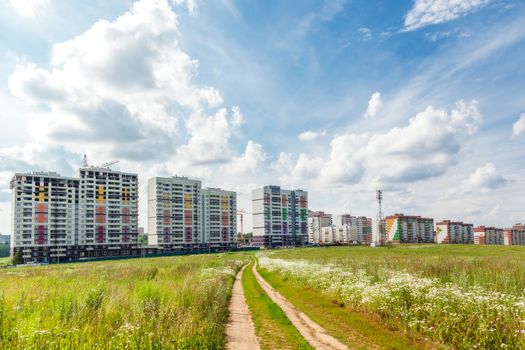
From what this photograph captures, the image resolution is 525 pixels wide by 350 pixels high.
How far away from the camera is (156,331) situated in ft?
32.4

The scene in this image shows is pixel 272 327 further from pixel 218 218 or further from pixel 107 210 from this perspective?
pixel 218 218

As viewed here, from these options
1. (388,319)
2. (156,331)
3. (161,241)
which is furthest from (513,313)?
(161,241)

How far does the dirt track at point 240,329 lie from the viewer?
11.5m

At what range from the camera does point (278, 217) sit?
17575cm

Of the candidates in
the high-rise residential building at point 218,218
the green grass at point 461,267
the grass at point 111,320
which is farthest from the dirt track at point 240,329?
the high-rise residential building at point 218,218

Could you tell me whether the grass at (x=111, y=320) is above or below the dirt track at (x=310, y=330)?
above

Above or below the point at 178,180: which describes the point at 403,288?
below

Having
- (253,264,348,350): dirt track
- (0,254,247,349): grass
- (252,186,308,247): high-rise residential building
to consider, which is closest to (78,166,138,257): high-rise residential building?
(252,186,308,247): high-rise residential building

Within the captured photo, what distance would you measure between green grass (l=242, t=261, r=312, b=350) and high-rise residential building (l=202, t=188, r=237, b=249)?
434 feet

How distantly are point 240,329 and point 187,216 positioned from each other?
134304mm

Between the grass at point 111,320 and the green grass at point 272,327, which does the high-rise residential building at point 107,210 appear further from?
the grass at point 111,320

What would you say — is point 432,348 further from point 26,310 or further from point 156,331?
point 26,310

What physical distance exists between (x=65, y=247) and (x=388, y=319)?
120827mm

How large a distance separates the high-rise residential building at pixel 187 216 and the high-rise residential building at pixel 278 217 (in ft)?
61.6
